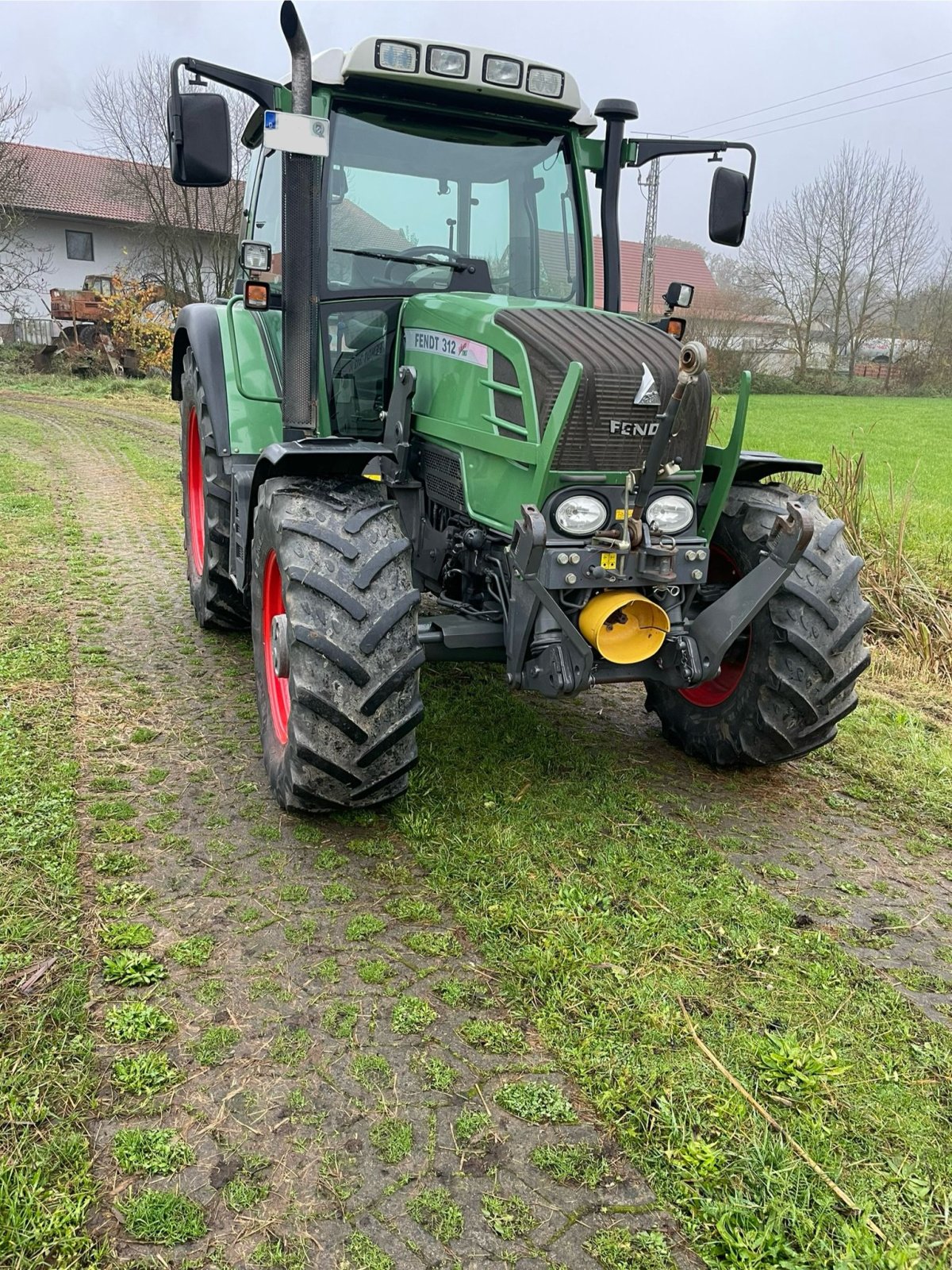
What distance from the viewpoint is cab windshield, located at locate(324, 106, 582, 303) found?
4023mm

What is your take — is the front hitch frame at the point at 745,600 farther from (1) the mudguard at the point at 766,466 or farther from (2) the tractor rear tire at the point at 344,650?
(2) the tractor rear tire at the point at 344,650

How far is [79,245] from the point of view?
35469 millimetres

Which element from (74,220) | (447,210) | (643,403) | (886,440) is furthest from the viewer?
(74,220)

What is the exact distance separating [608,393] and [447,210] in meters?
1.48

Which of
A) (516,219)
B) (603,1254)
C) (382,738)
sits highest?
(516,219)

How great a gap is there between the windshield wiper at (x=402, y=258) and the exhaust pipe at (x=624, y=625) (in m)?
1.66

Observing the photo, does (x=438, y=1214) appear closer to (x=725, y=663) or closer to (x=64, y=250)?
(x=725, y=663)

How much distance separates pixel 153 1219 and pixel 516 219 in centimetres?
384

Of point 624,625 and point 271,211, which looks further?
point 271,211

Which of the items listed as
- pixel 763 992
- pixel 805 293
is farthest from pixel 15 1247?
pixel 805 293

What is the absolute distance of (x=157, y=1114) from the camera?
2.29 m

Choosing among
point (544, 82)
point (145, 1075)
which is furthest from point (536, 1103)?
point (544, 82)

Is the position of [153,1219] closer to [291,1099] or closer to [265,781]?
[291,1099]

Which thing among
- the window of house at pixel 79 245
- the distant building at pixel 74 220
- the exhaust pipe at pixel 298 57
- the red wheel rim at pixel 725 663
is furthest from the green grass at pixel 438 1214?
the window of house at pixel 79 245
